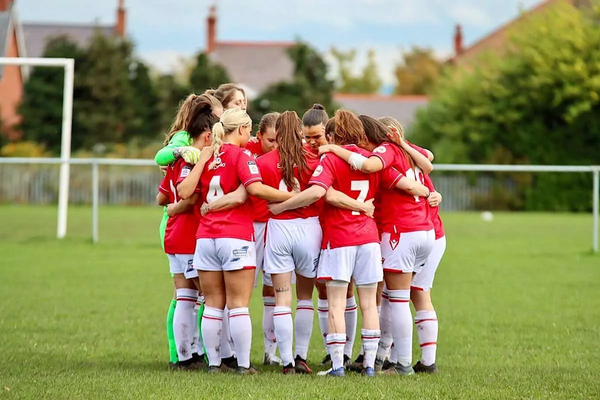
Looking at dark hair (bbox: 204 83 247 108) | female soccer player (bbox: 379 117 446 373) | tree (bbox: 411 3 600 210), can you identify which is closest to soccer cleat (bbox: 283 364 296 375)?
female soccer player (bbox: 379 117 446 373)

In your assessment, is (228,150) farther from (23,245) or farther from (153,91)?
(153,91)

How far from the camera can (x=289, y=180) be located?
6.37m

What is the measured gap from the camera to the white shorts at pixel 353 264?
6.26 meters

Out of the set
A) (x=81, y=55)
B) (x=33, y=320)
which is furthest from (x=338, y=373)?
(x=81, y=55)

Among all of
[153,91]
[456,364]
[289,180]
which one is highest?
[153,91]

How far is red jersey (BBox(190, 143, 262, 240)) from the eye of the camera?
623cm

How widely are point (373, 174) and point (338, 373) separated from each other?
55.2 inches

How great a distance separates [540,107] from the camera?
35000 mm

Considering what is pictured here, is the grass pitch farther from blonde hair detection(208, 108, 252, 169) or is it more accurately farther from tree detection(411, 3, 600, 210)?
tree detection(411, 3, 600, 210)

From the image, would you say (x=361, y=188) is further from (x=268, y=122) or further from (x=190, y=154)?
(x=190, y=154)

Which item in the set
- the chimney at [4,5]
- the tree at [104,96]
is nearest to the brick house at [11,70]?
the chimney at [4,5]

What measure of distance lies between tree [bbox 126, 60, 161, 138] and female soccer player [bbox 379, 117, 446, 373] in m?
37.5

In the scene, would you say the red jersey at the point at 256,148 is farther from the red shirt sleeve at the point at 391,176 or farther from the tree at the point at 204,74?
the tree at the point at 204,74

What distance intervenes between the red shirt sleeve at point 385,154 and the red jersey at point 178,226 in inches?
53.5
